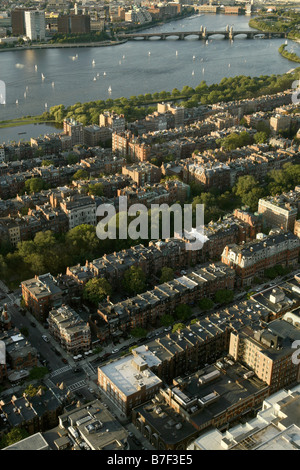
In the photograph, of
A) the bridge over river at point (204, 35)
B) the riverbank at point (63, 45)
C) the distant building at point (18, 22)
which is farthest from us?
the bridge over river at point (204, 35)

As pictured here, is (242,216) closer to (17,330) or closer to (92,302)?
(92,302)

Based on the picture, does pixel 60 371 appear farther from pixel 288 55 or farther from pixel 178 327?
pixel 288 55

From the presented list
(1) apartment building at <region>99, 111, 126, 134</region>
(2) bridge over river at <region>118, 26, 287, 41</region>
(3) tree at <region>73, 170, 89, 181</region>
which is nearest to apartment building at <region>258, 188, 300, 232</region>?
(3) tree at <region>73, 170, 89, 181</region>

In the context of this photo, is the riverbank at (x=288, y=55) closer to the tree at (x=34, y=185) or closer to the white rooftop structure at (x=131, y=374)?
the tree at (x=34, y=185)

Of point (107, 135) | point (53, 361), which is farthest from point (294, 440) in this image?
point (107, 135)

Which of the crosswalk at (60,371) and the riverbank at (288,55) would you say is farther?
the riverbank at (288,55)

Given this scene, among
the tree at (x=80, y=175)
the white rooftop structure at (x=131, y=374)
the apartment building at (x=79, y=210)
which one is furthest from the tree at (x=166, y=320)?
the tree at (x=80, y=175)

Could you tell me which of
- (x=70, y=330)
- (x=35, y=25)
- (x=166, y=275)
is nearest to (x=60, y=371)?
(x=70, y=330)
